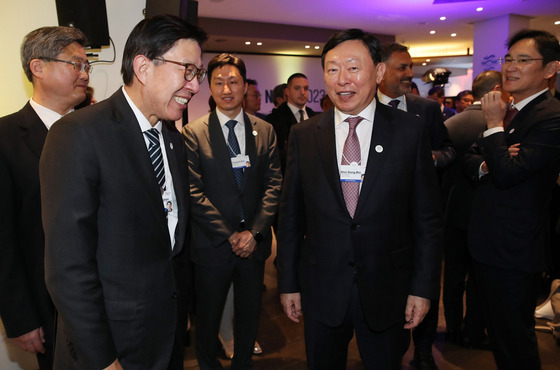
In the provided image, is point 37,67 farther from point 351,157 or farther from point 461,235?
point 461,235

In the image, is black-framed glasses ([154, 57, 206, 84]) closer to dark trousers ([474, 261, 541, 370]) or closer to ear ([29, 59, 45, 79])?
ear ([29, 59, 45, 79])

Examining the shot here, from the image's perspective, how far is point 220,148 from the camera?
8.24 ft

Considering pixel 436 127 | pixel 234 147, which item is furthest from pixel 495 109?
pixel 234 147

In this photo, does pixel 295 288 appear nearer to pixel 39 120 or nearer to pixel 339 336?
pixel 339 336

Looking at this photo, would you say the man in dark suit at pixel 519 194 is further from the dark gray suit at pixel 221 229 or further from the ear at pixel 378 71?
the dark gray suit at pixel 221 229

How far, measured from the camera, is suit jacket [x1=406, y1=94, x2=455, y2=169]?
273 cm

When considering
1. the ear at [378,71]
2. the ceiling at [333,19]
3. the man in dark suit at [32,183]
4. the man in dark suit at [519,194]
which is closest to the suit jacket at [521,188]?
the man in dark suit at [519,194]

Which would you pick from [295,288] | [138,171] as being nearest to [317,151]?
[295,288]

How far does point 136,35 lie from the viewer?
1315 millimetres

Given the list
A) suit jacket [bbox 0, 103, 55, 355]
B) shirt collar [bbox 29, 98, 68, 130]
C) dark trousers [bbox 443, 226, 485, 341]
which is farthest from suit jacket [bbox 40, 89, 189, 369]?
dark trousers [bbox 443, 226, 485, 341]

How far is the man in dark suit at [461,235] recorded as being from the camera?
289 centimetres

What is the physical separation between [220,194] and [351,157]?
1082 millimetres

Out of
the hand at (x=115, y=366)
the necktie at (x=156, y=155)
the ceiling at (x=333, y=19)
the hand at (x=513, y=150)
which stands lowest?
the hand at (x=115, y=366)

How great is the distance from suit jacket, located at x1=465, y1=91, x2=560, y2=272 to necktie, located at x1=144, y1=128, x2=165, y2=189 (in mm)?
1654
